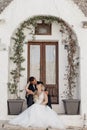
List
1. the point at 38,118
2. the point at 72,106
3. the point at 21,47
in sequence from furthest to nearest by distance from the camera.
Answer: the point at 21,47 < the point at 72,106 < the point at 38,118

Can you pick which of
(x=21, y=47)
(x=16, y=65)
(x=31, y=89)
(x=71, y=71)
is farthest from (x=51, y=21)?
(x=31, y=89)

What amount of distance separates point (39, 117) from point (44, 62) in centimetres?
280

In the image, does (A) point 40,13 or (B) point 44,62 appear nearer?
(A) point 40,13

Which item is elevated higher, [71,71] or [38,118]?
[71,71]

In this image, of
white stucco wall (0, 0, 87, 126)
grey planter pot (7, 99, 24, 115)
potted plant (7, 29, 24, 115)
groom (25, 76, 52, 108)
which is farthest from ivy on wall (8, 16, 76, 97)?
grey planter pot (7, 99, 24, 115)

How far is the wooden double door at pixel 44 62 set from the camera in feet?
50.2

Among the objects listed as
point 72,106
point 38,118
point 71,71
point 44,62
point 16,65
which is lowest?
point 38,118

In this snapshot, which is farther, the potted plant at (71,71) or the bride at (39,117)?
the potted plant at (71,71)

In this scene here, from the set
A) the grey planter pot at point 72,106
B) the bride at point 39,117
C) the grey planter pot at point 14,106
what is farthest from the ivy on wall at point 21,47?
the bride at point 39,117

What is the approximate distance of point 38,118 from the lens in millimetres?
13211

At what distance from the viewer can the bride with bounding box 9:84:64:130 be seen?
13094mm

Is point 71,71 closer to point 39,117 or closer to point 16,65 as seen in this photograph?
point 16,65

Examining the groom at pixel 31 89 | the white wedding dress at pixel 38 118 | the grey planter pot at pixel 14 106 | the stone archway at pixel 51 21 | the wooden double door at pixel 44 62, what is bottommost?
the white wedding dress at pixel 38 118

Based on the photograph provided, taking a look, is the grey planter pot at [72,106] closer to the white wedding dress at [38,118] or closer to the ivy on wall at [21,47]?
the white wedding dress at [38,118]
